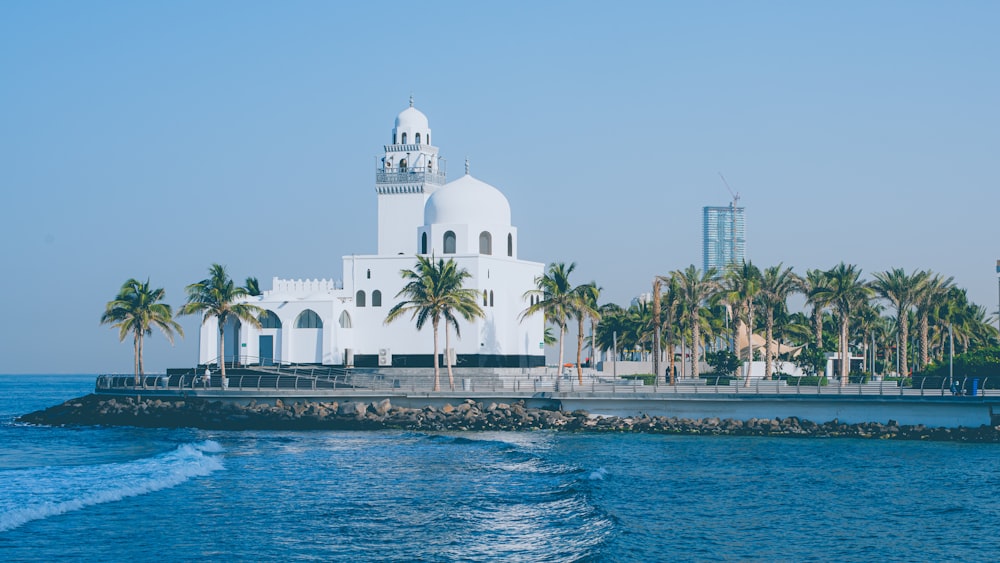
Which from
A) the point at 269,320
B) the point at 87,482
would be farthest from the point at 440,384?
the point at 87,482

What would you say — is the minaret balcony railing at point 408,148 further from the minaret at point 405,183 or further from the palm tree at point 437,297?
the palm tree at point 437,297

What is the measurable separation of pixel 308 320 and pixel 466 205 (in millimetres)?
11596

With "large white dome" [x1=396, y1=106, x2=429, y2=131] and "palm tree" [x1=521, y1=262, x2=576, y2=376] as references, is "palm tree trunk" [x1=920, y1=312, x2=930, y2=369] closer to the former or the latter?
"palm tree" [x1=521, y1=262, x2=576, y2=376]

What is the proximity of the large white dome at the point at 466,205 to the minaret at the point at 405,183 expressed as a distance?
4.01 metres

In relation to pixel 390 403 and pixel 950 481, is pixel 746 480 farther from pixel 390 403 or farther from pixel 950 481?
pixel 390 403

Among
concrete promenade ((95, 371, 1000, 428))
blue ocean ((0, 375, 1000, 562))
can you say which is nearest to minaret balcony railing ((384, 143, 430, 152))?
concrete promenade ((95, 371, 1000, 428))

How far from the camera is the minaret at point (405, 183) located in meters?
75.4

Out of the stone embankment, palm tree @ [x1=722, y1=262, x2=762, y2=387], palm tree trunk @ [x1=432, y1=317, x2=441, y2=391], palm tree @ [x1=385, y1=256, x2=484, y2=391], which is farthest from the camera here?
palm tree @ [x1=722, y1=262, x2=762, y2=387]

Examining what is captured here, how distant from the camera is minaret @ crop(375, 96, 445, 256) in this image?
75375 mm

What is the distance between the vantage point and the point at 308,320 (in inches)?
2697

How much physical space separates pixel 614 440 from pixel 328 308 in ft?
76.8

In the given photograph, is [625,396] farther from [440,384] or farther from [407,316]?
[407,316]

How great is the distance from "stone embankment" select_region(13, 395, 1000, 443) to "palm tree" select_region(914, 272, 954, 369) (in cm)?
2179

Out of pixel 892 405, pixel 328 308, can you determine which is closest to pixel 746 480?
pixel 892 405
